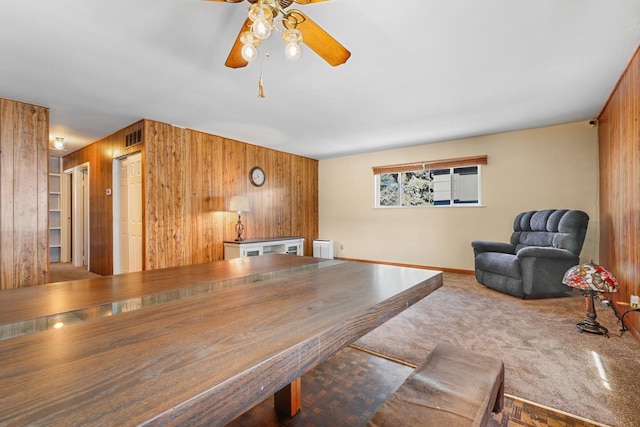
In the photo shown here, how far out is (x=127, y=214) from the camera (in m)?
4.34

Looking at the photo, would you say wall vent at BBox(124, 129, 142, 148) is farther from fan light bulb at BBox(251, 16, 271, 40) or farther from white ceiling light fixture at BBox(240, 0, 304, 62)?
fan light bulb at BBox(251, 16, 271, 40)

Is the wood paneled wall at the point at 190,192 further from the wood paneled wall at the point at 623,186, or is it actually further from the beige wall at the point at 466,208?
the wood paneled wall at the point at 623,186

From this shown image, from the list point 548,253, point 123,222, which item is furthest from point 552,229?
point 123,222

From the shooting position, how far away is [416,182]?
5.39 meters

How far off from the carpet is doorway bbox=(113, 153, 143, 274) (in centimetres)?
345

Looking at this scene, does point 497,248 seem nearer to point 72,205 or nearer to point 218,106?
point 218,106

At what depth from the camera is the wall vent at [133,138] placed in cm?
393

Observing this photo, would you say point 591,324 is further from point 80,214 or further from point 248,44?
point 80,214

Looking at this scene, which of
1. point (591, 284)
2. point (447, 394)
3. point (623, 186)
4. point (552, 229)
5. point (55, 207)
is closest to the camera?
point (447, 394)

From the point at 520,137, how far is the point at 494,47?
2.72 m

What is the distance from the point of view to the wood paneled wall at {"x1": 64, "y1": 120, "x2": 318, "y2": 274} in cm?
392

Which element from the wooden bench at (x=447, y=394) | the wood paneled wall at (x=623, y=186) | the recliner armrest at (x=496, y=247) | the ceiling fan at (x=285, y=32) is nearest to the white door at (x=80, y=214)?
the ceiling fan at (x=285, y=32)

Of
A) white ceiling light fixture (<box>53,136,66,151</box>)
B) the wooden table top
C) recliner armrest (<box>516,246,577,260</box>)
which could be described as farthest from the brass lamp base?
white ceiling light fixture (<box>53,136,66,151</box>)

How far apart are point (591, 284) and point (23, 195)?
5.60 meters
